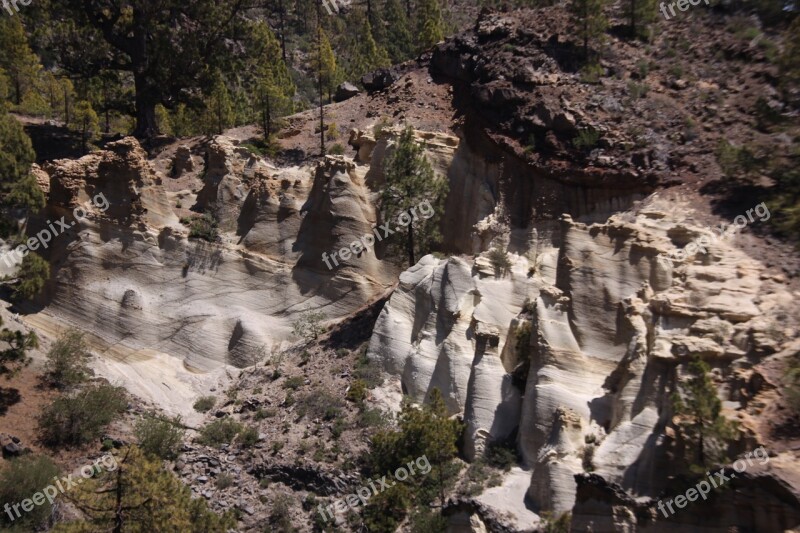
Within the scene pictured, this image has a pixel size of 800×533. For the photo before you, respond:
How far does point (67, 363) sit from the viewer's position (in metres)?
34.4

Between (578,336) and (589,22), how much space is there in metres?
16.1

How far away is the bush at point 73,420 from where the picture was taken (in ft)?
105

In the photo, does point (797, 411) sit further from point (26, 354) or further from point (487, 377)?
point (26, 354)

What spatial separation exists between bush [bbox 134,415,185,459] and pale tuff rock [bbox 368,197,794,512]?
7.39m

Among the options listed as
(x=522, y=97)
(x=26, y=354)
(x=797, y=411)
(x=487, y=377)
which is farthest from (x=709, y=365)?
(x=26, y=354)

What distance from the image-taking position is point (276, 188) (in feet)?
132

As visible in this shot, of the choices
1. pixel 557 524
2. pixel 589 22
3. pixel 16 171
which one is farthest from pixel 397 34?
pixel 557 524

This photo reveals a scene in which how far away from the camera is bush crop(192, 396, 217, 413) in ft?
114

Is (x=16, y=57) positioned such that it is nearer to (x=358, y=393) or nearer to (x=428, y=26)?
(x=428, y=26)

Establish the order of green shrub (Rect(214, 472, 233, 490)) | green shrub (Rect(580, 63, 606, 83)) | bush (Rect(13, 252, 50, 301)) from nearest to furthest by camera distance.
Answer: green shrub (Rect(214, 472, 233, 490)) → bush (Rect(13, 252, 50, 301)) → green shrub (Rect(580, 63, 606, 83))

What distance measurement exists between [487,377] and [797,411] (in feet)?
33.1

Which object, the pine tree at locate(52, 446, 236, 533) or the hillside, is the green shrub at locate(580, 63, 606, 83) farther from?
the pine tree at locate(52, 446, 236, 533)

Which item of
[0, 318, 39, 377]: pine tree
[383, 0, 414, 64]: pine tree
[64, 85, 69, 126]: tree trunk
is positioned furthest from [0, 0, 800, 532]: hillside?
[383, 0, 414, 64]: pine tree

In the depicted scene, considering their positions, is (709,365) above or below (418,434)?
above
